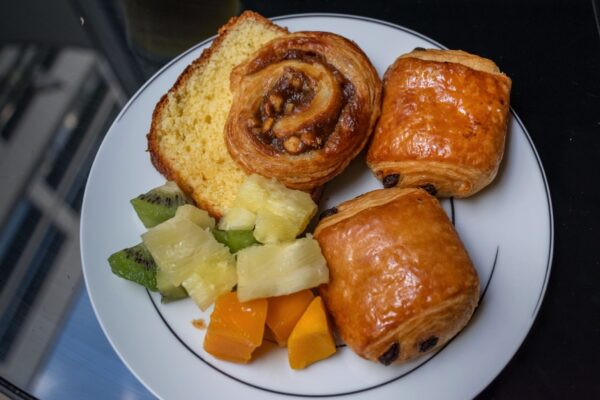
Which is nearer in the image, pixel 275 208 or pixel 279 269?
pixel 279 269

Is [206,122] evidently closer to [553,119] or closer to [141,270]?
[141,270]

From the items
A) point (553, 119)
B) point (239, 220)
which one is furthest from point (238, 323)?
point (553, 119)

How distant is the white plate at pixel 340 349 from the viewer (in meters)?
1.87

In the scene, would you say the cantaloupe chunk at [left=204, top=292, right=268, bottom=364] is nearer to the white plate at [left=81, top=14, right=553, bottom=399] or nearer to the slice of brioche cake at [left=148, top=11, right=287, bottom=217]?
the white plate at [left=81, top=14, right=553, bottom=399]

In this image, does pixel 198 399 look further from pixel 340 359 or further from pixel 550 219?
pixel 550 219

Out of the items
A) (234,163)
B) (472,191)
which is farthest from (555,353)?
(234,163)

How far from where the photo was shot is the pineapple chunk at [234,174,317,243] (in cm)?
189

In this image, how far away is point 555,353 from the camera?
2156mm

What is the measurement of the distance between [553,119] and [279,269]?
5.27ft

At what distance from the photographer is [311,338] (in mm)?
1809

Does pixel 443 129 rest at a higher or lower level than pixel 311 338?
higher

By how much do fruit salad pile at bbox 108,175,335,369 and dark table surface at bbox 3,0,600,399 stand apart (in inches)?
23.5

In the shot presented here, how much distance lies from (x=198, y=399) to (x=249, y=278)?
452mm

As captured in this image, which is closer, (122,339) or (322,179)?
(122,339)
